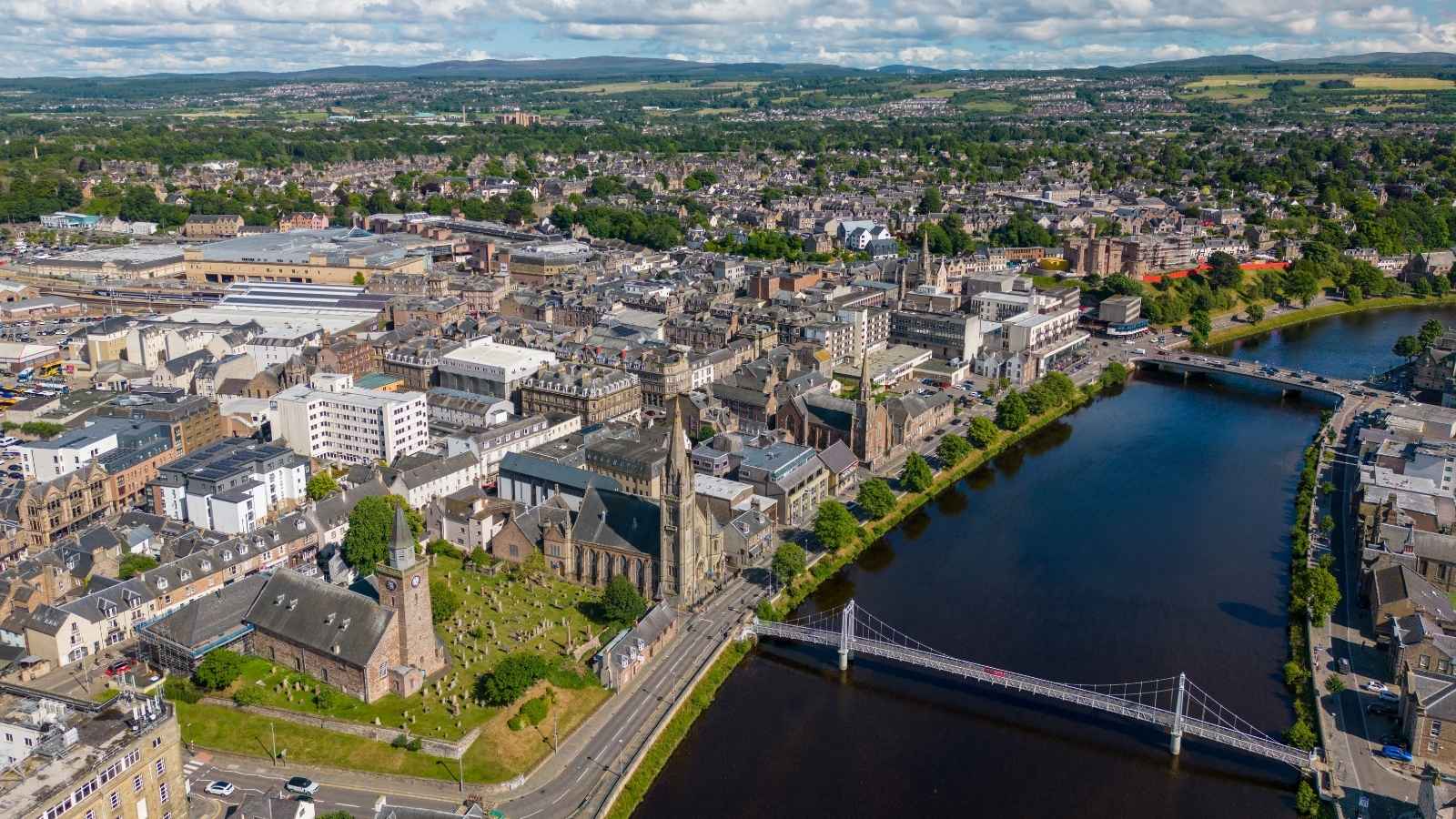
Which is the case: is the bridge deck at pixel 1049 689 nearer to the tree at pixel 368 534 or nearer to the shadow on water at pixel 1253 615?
the shadow on water at pixel 1253 615

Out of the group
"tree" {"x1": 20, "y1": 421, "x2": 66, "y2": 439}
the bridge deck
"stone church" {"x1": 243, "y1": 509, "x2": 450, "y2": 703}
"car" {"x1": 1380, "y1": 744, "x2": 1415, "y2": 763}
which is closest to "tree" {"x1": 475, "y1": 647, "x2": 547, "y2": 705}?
"stone church" {"x1": 243, "y1": 509, "x2": 450, "y2": 703}

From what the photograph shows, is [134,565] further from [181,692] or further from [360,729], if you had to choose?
[360,729]

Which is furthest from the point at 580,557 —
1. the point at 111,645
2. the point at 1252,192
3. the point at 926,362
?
the point at 1252,192

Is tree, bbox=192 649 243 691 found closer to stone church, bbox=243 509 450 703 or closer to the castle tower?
stone church, bbox=243 509 450 703

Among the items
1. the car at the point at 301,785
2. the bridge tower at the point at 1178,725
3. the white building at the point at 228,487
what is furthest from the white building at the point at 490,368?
the bridge tower at the point at 1178,725

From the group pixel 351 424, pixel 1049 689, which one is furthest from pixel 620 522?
pixel 351 424

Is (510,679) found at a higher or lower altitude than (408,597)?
lower
